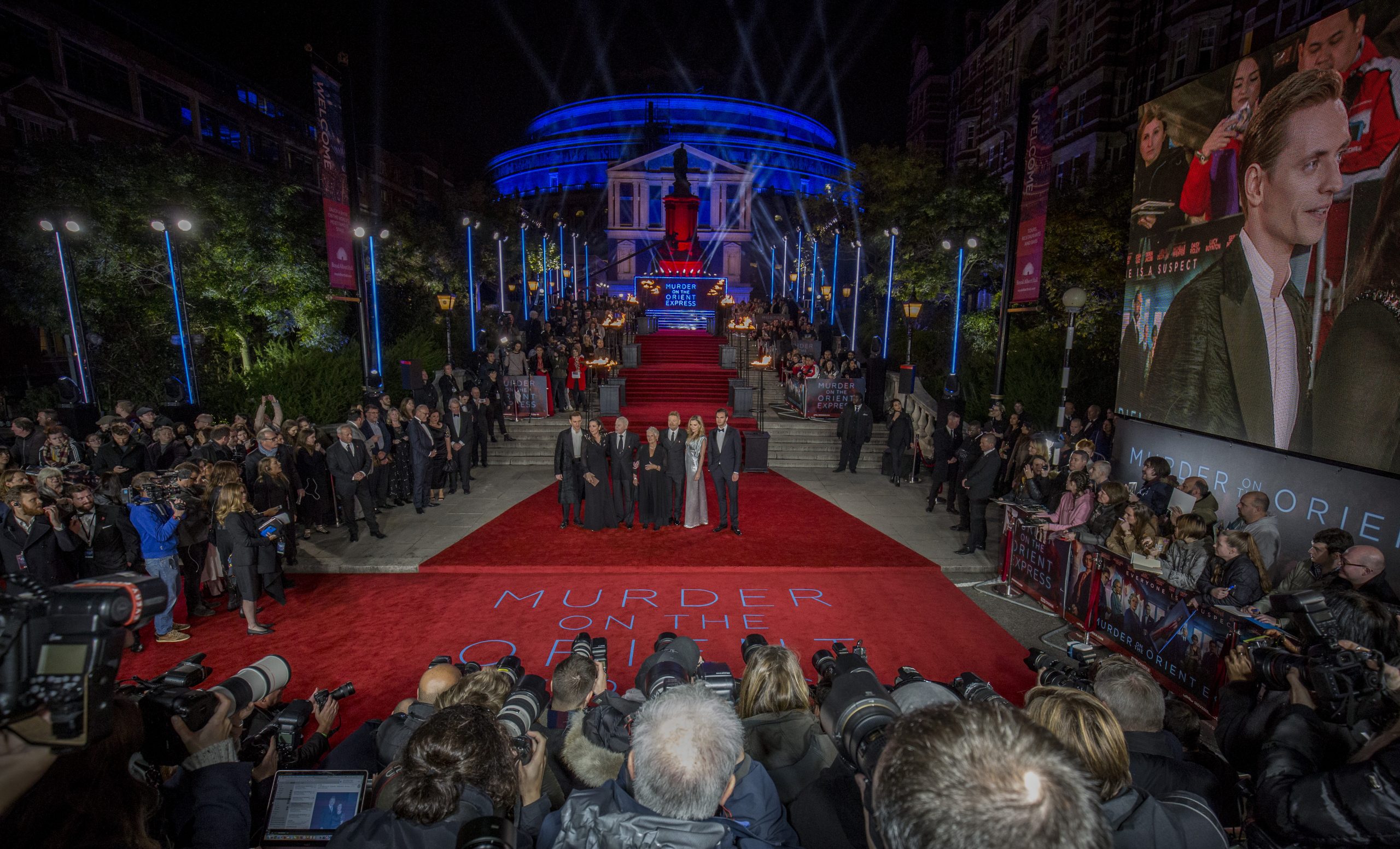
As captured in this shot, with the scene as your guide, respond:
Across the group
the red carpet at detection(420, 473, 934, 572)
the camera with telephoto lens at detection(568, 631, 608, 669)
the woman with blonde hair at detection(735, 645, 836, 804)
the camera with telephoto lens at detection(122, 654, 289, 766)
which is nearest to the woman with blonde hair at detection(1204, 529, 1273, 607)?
the red carpet at detection(420, 473, 934, 572)

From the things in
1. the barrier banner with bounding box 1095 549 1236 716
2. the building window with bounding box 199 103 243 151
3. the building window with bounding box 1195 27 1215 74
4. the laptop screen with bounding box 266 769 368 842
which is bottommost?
the barrier banner with bounding box 1095 549 1236 716

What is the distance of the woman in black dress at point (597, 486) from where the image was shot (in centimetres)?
1069

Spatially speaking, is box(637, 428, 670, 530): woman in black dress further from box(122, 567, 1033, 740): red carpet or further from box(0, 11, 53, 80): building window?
box(0, 11, 53, 80): building window

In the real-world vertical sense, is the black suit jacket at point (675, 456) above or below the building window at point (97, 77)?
below

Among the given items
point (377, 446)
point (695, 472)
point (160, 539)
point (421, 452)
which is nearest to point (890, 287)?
point (695, 472)

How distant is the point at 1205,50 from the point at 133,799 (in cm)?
3035

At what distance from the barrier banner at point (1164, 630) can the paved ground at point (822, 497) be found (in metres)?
0.92

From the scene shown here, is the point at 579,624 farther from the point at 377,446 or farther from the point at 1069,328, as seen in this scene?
the point at 1069,328

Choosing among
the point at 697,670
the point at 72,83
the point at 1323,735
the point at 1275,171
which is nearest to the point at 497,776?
the point at 697,670

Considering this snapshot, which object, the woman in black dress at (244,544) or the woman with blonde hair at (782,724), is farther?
the woman in black dress at (244,544)

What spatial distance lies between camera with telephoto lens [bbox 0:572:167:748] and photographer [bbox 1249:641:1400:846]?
12.3ft

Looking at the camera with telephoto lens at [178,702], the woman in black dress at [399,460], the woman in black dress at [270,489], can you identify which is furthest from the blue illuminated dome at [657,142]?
the camera with telephoto lens at [178,702]

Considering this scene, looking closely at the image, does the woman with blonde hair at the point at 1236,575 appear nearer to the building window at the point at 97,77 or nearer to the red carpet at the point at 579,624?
the red carpet at the point at 579,624

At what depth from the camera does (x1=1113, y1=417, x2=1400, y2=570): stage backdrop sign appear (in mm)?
6840
